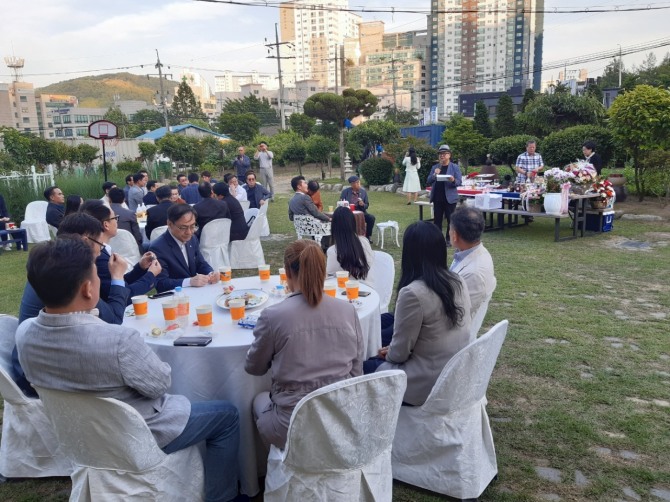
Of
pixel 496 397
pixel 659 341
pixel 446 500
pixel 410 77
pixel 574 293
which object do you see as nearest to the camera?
pixel 446 500

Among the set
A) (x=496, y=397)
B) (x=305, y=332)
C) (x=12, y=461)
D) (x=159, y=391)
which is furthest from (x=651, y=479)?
(x=12, y=461)

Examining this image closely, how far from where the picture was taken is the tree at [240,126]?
131ft

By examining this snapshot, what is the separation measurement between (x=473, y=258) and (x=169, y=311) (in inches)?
73.3

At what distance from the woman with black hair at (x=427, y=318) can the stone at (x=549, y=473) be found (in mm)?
845

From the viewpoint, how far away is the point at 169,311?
2883mm

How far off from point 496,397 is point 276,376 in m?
2.05

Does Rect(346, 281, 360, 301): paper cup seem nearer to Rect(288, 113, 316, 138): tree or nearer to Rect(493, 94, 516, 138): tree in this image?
Rect(493, 94, 516, 138): tree

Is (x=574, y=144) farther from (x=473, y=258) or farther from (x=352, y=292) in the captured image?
(x=352, y=292)

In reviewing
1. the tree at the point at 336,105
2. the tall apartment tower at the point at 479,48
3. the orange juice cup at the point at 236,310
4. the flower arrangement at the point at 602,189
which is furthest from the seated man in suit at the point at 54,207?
the tall apartment tower at the point at 479,48

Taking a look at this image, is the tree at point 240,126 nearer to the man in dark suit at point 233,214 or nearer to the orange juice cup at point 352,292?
the man in dark suit at point 233,214

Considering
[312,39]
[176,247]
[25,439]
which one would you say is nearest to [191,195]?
[176,247]

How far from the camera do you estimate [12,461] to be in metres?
2.84

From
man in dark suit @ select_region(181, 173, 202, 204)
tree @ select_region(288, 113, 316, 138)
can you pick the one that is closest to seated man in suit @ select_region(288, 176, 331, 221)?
man in dark suit @ select_region(181, 173, 202, 204)

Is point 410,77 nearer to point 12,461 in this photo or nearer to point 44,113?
point 44,113
